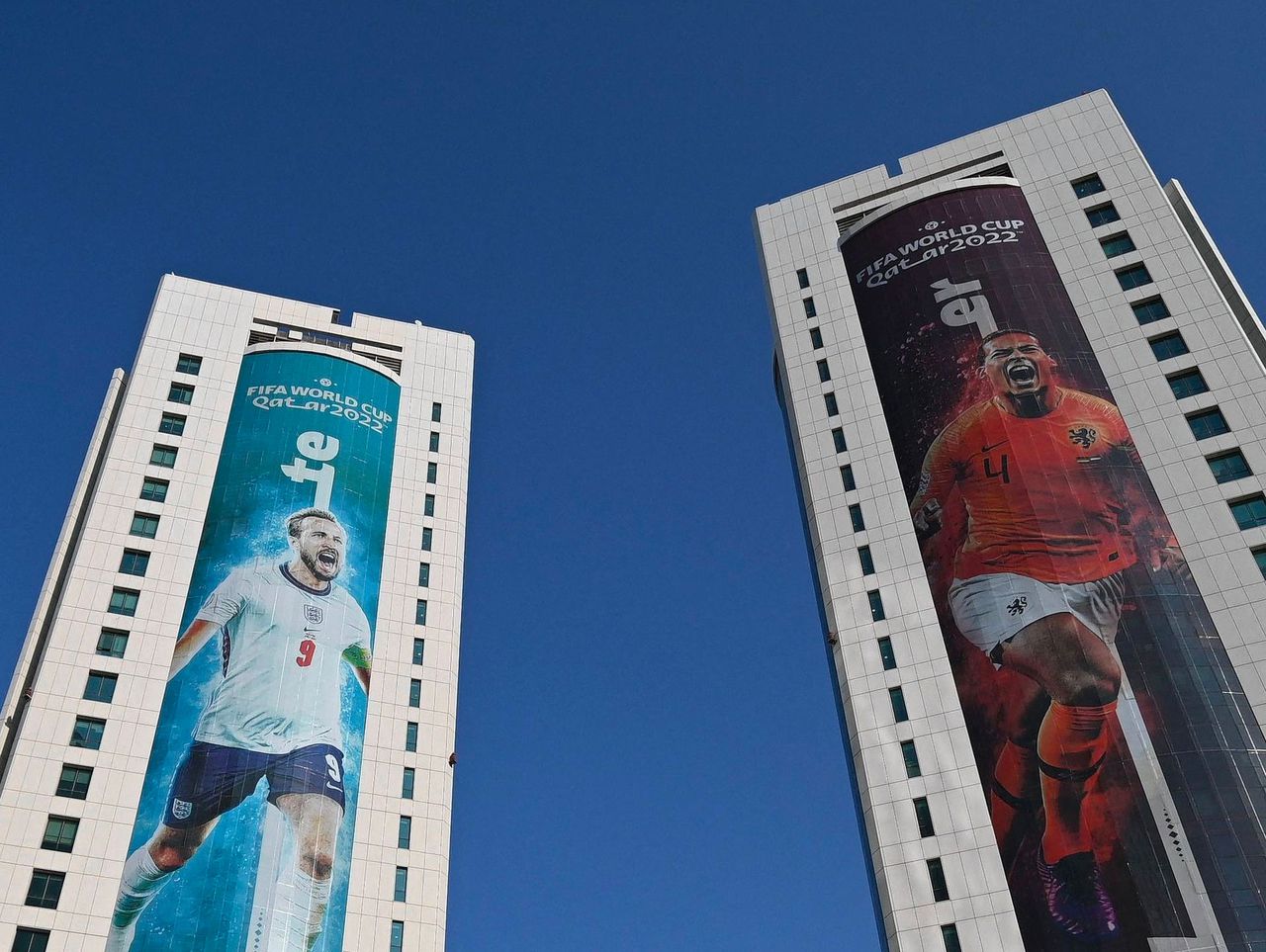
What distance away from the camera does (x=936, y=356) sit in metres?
72.9

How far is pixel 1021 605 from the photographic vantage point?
200 ft

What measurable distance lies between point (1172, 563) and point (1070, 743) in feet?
35.5

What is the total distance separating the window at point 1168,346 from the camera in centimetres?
6869

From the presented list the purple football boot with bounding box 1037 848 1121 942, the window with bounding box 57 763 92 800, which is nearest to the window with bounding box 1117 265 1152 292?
the purple football boot with bounding box 1037 848 1121 942

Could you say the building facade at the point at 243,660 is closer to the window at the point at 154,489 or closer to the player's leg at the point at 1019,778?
the window at the point at 154,489

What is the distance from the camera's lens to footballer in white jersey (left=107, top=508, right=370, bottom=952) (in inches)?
2452

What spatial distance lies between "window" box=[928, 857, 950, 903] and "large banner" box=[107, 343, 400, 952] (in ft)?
95.8

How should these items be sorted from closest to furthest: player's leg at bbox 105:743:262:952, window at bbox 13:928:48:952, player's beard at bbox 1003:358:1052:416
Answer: window at bbox 13:928:48:952, player's leg at bbox 105:743:262:952, player's beard at bbox 1003:358:1052:416

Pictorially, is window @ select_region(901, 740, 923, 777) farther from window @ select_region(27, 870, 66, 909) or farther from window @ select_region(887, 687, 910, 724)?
window @ select_region(27, 870, 66, 909)

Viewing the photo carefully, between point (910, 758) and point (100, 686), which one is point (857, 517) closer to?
point (910, 758)

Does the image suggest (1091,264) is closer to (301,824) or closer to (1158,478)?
(1158,478)

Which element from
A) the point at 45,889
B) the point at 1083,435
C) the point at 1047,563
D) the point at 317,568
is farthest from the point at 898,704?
the point at 45,889

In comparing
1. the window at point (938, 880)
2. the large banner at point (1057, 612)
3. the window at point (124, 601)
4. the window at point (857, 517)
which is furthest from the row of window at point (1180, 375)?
the window at point (124, 601)

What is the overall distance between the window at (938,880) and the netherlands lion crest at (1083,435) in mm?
22991
